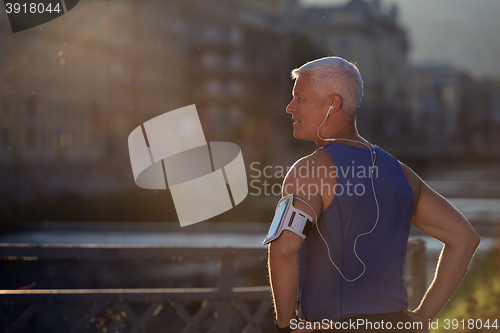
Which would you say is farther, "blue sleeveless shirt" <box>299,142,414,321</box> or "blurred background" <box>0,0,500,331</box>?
"blurred background" <box>0,0,500,331</box>

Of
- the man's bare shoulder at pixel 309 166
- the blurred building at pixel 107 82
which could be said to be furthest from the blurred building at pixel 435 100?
the man's bare shoulder at pixel 309 166

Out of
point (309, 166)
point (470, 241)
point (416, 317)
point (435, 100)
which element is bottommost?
point (435, 100)

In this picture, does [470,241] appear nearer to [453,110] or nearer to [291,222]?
[291,222]

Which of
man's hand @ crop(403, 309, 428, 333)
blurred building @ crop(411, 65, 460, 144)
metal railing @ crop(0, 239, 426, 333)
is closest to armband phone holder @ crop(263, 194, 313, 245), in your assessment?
man's hand @ crop(403, 309, 428, 333)

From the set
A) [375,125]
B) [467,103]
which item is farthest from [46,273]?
[467,103]

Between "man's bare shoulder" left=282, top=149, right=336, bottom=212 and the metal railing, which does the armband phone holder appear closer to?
"man's bare shoulder" left=282, top=149, right=336, bottom=212

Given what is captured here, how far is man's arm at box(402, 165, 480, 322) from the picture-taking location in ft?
5.65

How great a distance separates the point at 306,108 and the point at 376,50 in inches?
2661

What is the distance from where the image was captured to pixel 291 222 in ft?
4.54

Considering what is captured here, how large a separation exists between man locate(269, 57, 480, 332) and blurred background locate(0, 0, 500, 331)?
250mm

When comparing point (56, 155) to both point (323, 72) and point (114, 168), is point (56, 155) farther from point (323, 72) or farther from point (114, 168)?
point (323, 72)

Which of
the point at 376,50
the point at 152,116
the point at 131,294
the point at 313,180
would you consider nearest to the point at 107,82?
the point at 152,116

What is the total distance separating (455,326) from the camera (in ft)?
13.4

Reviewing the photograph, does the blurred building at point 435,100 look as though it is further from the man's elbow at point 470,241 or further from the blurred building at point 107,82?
the man's elbow at point 470,241
